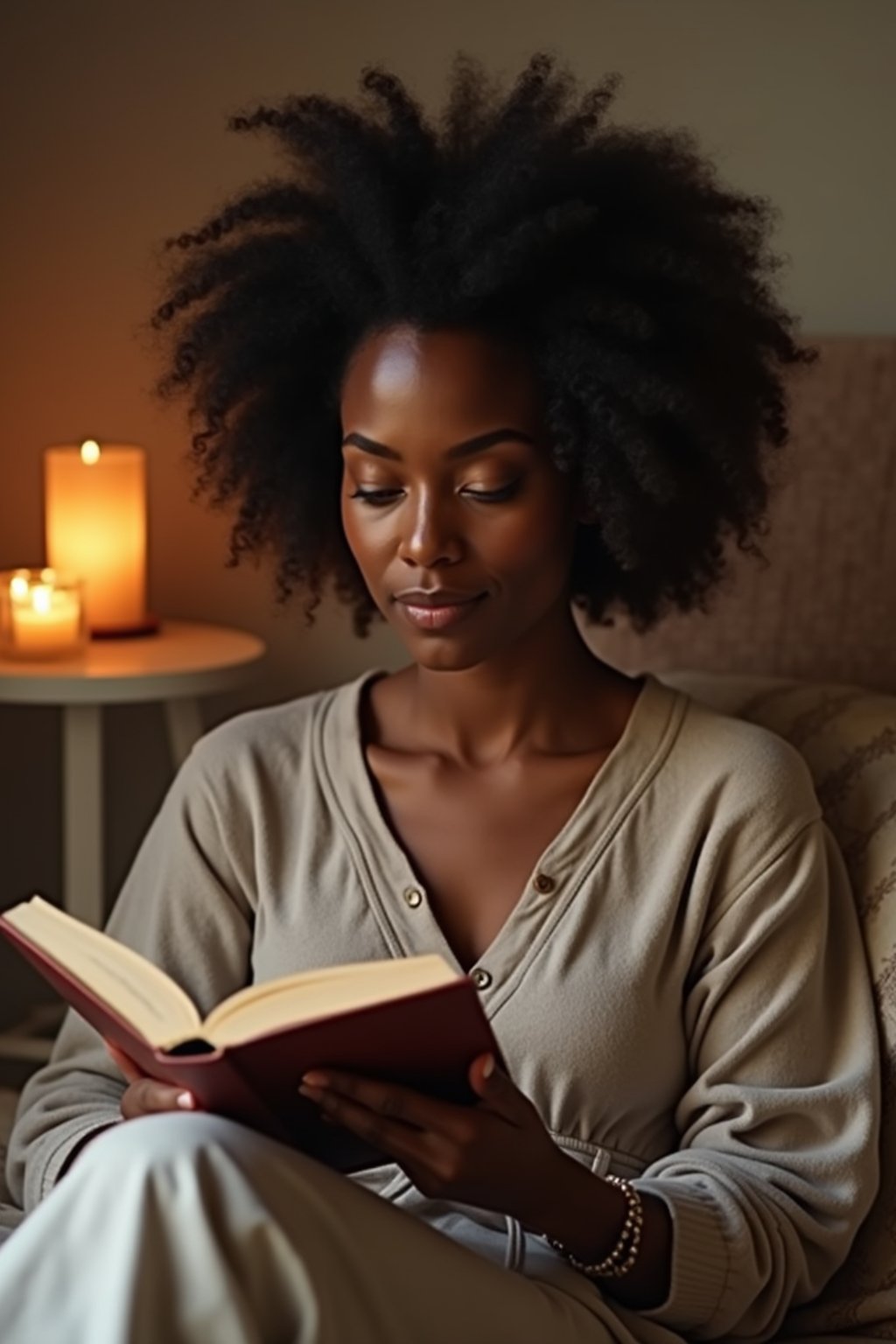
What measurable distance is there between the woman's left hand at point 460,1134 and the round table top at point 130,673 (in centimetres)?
95

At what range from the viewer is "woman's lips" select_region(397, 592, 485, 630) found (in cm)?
149

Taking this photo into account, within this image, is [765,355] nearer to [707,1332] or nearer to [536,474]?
[536,474]

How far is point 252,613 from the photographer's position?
8.28ft

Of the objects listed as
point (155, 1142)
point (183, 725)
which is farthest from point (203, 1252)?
point (183, 725)

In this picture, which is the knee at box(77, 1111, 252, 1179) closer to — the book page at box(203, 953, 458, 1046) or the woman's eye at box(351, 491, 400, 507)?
the book page at box(203, 953, 458, 1046)

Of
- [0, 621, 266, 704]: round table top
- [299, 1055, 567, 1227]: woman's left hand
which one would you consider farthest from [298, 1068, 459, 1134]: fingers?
[0, 621, 266, 704]: round table top

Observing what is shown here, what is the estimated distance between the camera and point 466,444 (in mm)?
1481

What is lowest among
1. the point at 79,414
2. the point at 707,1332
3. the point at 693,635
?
the point at 707,1332

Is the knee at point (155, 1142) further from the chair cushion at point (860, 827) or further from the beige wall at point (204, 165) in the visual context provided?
the beige wall at point (204, 165)

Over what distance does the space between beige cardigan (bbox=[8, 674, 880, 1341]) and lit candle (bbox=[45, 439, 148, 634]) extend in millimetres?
669

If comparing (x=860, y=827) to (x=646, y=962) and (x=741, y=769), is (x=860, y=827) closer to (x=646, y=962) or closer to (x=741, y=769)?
(x=741, y=769)

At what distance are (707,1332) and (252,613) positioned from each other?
1.25 m

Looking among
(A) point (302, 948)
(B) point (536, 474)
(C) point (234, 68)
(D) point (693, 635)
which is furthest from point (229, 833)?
(C) point (234, 68)

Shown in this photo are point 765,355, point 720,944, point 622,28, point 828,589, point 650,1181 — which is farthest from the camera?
point 622,28
